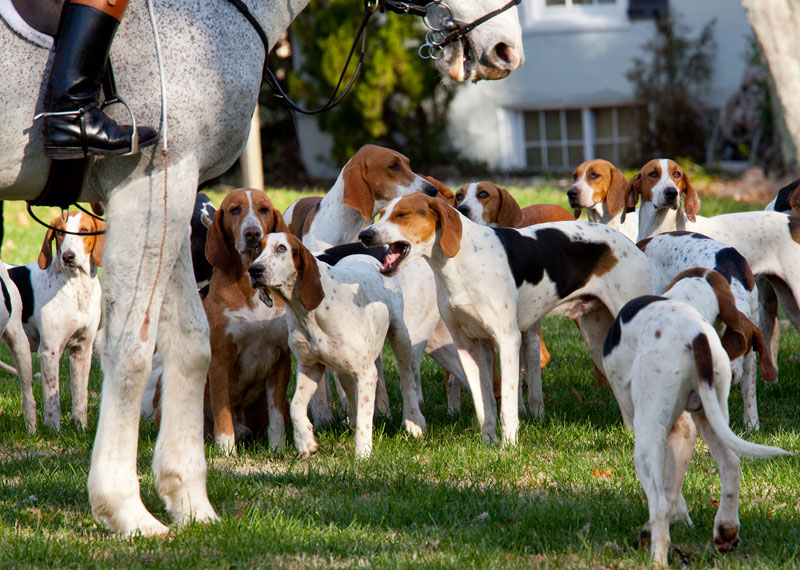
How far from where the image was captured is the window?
64.1 feet

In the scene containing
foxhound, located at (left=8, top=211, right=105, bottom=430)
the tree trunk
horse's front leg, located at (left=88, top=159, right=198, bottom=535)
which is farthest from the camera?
the tree trunk

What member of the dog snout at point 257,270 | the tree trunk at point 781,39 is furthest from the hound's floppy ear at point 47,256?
the tree trunk at point 781,39

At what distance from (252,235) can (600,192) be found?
3132 mm

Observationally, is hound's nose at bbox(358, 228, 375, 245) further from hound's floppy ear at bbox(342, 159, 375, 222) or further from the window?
the window

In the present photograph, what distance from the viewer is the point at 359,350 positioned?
5402mm

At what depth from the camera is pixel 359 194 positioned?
6.88 metres

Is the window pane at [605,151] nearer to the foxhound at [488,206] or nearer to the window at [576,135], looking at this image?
the window at [576,135]

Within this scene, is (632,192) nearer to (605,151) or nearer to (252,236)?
(252,236)

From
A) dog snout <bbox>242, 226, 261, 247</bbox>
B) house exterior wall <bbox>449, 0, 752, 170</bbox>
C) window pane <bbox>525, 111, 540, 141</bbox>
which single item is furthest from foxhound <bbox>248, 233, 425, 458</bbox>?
window pane <bbox>525, 111, 540, 141</bbox>

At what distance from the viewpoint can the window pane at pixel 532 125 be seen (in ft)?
66.3

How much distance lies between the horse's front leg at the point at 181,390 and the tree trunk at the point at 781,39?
1119 cm

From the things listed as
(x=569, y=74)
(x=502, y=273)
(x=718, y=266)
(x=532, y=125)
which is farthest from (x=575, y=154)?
(x=502, y=273)

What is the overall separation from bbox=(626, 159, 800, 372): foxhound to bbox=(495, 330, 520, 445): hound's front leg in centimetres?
192

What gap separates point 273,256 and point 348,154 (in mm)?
14074
